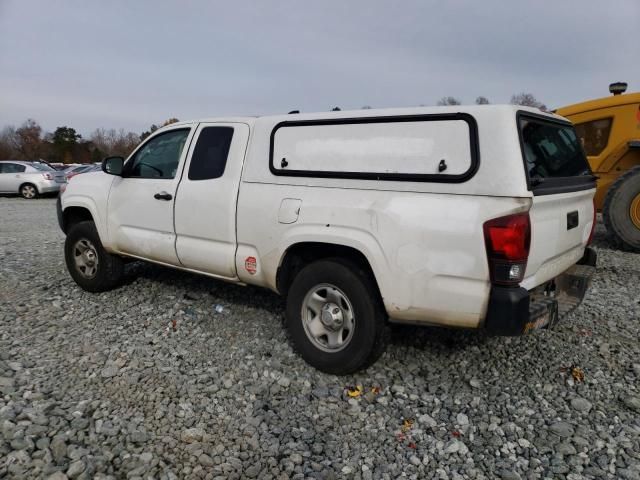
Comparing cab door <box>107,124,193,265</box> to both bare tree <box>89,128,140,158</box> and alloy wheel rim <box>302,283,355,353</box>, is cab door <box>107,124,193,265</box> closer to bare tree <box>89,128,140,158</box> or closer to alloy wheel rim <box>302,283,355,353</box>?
alloy wheel rim <box>302,283,355,353</box>

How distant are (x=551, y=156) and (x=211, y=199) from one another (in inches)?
104

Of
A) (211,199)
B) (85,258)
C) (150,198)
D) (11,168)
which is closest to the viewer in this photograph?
(211,199)

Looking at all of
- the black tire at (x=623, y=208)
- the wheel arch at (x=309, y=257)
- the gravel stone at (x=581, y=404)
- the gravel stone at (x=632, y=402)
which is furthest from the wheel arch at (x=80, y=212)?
the black tire at (x=623, y=208)

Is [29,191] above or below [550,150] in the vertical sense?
below

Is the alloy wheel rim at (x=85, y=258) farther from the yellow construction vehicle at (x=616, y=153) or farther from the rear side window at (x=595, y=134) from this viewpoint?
the rear side window at (x=595, y=134)

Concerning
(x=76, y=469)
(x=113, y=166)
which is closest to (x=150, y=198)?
(x=113, y=166)

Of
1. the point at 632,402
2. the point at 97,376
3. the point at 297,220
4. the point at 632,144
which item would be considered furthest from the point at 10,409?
the point at 632,144

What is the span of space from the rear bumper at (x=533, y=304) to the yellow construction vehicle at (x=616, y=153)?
170 inches

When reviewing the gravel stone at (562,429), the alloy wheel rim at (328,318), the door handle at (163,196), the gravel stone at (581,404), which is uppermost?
the door handle at (163,196)

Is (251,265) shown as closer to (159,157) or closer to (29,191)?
(159,157)

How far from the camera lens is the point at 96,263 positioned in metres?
4.90

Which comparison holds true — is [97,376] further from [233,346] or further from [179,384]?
[233,346]

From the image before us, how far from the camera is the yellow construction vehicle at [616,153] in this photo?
22.8 ft

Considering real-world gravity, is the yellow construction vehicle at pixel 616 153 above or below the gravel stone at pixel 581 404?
above
